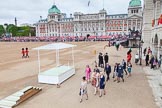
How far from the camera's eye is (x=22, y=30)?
133375mm

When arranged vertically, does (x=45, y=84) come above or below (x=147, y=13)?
below

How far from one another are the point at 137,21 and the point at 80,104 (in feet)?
362

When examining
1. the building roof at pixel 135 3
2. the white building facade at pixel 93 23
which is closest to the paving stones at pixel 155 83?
the white building facade at pixel 93 23

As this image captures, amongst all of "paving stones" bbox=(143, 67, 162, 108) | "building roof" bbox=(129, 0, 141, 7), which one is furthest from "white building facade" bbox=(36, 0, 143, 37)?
"paving stones" bbox=(143, 67, 162, 108)

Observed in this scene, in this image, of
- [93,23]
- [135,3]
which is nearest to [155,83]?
[135,3]

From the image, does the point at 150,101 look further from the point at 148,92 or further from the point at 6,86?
the point at 6,86

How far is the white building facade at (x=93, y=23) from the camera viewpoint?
11281 cm

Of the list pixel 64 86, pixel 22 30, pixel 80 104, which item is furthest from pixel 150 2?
pixel 22 30

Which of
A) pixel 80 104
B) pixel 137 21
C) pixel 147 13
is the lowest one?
pixel 80 104

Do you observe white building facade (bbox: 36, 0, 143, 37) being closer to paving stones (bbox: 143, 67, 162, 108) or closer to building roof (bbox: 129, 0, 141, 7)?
building roof (bbox: 129, 0, 141, 7)

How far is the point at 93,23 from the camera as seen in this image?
126m

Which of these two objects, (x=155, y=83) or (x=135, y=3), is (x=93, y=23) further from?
(x=155, y=83)

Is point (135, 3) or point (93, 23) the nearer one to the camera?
point (135, 3)

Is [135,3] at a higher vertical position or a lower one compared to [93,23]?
higher
